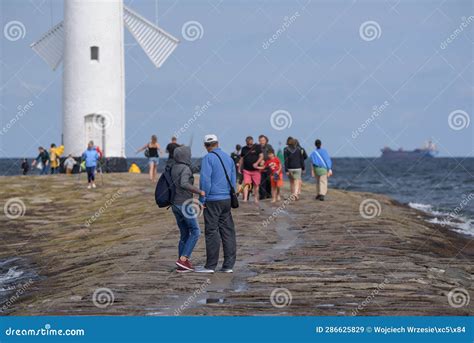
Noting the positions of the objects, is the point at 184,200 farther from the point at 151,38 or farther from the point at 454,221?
the point at 151,38

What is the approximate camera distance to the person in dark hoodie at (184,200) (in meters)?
13.0

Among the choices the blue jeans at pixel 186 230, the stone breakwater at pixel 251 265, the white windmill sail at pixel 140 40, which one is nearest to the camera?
the stone breakwater at pixel 251 265

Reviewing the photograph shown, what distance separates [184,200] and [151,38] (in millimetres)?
28013

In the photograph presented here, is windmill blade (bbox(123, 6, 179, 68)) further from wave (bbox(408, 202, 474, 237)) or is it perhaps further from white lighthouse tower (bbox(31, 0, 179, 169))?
wave (bbox(408, 202, 474, 237))

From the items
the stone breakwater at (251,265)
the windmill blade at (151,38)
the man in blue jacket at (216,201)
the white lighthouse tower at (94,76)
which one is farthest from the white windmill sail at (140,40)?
the man in blue jacket at (216,201)

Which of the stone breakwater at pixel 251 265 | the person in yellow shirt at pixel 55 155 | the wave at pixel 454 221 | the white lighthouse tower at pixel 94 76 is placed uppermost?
the white lighthouse tower at pixel 94 76

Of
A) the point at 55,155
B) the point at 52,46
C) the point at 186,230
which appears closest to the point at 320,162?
the point at 186,230

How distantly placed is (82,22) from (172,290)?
27.6m

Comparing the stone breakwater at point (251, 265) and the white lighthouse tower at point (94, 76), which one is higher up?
the white lighthouse tower at point (94, 76)

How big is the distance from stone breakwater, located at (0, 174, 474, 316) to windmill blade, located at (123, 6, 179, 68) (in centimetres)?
1559

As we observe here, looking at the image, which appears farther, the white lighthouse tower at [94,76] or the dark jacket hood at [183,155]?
the white lighthouse tower at [94,76]

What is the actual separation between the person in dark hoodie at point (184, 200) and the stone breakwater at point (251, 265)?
36cm

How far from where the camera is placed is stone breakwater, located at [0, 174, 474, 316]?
10922mm

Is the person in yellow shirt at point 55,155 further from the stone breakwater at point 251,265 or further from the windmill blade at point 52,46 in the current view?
the stone breakwater at point 251,265
